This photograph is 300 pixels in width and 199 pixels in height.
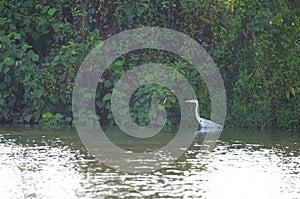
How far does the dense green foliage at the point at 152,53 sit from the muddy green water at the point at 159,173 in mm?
2584

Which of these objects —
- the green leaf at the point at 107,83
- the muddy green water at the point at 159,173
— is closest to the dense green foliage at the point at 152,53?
the green leaf at the point at 107,83

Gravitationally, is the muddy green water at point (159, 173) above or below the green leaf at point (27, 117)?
below

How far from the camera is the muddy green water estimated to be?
331 inches

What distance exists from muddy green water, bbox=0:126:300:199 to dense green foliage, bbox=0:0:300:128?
2.58m

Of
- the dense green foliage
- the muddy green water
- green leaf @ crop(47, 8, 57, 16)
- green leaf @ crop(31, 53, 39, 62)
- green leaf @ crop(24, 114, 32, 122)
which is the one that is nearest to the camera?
the muddy green water

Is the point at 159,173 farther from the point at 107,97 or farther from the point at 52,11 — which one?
the point at 52,11

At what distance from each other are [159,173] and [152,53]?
24.2 feet

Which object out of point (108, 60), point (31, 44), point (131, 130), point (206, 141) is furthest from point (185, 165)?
point (31, 44)

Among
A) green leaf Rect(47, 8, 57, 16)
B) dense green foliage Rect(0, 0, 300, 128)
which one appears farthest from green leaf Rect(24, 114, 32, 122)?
green leaf Rect(47, 8, 57, 16)

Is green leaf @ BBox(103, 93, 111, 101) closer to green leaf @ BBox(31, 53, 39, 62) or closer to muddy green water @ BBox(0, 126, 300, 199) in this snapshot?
green leaf @ BBox(31, 53, 39, 62)

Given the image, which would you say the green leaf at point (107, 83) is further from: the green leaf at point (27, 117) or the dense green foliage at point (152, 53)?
the green leaf at point (27, 117)

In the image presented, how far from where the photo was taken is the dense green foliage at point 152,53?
15734 mm

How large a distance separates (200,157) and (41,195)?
3.70 m

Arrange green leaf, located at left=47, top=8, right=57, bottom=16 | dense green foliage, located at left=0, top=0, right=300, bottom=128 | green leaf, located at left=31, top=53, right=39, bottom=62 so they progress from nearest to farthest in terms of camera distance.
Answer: dense green foliage, located at left=0, top=0, right=300, bottom=128, green leaf, located at left=31, top=53, right=39, bottom=62, green leaf, located at left=47, top=8, right=57, bottom=16
